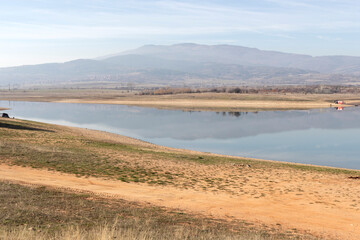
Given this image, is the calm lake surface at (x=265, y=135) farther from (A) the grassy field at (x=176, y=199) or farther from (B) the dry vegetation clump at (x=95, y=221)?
(B) the dry vegetation clump at (x=95, y=221)

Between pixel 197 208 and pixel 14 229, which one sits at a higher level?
pixel 14 229

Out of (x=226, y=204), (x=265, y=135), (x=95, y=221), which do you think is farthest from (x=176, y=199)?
(x=265, y=135)

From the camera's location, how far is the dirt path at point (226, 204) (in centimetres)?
1287

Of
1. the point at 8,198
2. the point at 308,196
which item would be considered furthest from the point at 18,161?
the point at 308,196

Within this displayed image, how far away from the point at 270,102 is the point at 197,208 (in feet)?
294

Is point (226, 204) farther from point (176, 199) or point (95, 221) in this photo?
point (95, 221)

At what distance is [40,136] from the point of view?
3098cm

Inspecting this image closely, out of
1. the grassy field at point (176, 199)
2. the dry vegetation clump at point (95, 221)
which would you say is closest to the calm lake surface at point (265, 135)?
the grassy field at point (176, 199)

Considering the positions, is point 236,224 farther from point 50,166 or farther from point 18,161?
point 18,161

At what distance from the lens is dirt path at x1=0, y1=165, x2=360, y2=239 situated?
42.2ft

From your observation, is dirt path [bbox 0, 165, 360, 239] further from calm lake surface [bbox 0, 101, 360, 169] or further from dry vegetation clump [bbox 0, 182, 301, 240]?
calm lake surface [bbox 0, 101, 360, 169]

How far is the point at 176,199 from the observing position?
1536 cm

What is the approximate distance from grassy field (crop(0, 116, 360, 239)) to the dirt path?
42 millimetres

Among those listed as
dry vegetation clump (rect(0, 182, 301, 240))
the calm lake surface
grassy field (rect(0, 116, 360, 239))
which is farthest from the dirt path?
the calm lake surface
